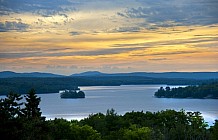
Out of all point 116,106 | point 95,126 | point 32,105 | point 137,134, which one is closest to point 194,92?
point 116,106

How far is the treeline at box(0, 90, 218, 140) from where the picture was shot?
21.2m

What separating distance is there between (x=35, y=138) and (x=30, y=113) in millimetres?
5008

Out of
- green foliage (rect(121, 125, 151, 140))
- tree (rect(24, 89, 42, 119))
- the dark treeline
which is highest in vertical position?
the dark treeline

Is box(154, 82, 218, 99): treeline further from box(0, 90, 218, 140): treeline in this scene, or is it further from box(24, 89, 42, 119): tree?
box(24, 89, 42, 119): tree

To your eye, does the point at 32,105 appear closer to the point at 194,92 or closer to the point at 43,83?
the point at 194,92

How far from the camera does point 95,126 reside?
130ft

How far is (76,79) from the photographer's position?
7269 inches

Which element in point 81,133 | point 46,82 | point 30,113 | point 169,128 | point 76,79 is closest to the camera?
point 30,113

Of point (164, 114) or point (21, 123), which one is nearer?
point (21, 123)

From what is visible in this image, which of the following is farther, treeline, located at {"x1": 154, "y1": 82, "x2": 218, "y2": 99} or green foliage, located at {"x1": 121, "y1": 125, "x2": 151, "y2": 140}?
treeline, located at {"x1": 154, "y1": 82, "x2": 218, "y2": 99}

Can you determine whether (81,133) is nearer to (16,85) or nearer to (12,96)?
(12,96)

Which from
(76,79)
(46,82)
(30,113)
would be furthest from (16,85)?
(30,113)

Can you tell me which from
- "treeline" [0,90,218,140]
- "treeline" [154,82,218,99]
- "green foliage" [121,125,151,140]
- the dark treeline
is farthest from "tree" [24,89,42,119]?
"treeline" [154,82,218,99]

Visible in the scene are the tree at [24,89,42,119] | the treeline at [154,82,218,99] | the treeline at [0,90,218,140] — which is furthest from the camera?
the treeline at [154,82,218,99]
